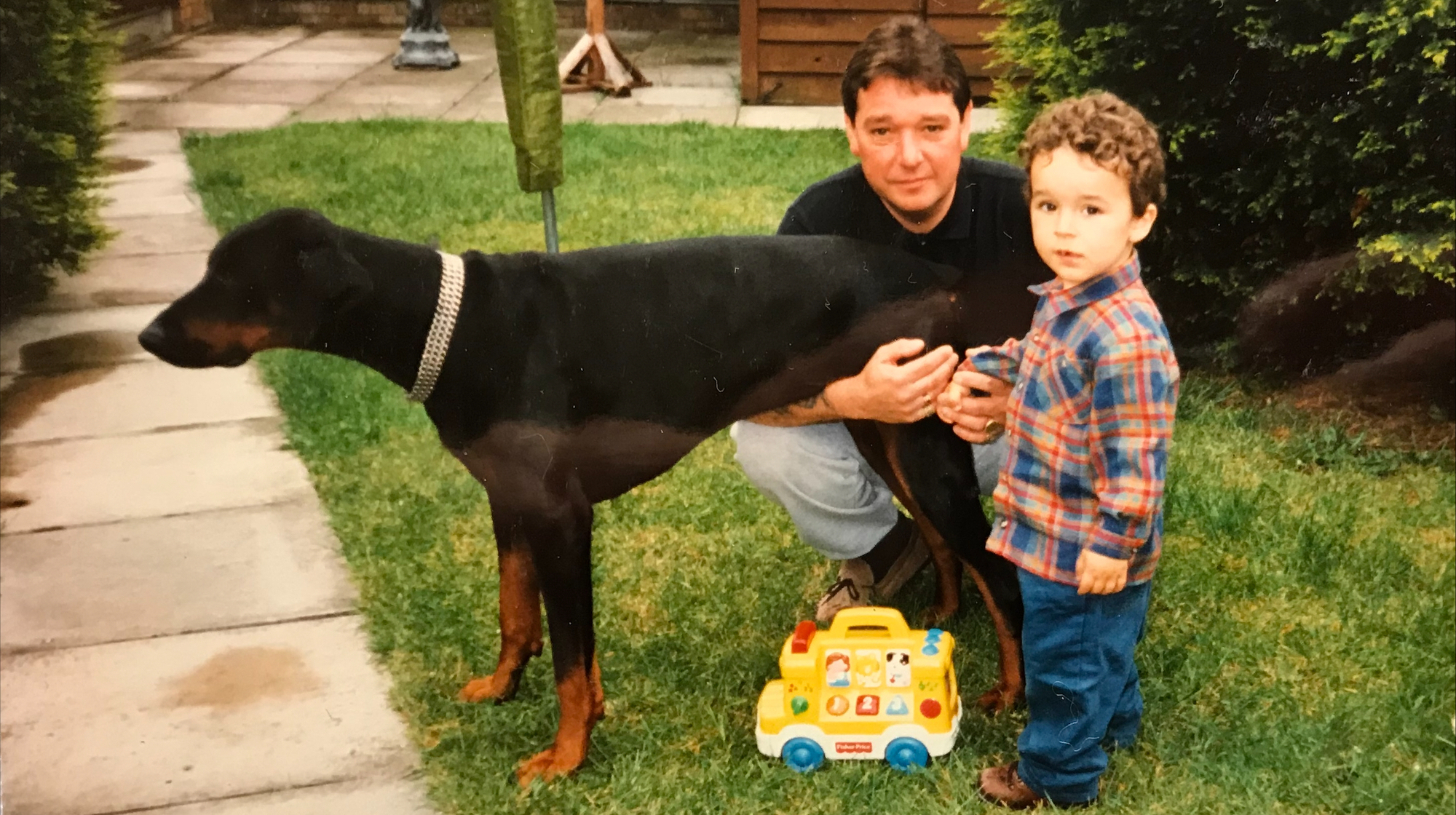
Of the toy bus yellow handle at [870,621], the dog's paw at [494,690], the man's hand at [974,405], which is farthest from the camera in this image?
the dog's paw at [494,690]

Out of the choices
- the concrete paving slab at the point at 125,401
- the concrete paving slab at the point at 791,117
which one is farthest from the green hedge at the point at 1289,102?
the concrete paving slab at the point at 125,401

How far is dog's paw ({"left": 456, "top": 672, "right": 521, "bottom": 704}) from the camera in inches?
96.3

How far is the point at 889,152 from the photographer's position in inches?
81.7

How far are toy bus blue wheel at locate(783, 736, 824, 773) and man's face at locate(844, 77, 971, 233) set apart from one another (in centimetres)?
97

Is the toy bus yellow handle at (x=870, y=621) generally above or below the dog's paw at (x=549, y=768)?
above

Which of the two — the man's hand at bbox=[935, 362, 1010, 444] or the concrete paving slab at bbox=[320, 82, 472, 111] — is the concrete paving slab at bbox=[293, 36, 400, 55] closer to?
the concrete paving slab at bbox=[320, 82, 472, 111]

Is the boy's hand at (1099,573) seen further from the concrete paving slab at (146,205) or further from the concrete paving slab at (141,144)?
the concrete paving slab at (141,144)

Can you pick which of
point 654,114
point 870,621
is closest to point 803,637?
point 870,621

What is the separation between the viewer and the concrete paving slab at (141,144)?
9.00 feet

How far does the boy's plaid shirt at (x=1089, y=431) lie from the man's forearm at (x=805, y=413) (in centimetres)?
34

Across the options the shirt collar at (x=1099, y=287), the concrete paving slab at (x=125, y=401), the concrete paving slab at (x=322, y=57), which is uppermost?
the concrete paving slab at (x=322, y=57)

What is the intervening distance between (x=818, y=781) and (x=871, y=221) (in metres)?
1.01

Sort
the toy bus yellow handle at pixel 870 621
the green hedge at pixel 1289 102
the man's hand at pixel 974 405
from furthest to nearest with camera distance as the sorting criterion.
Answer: the green hedge at pixel 1289 102, the toy bus yellow handle at pixel 870 621, the man's hand at pixel 974 405

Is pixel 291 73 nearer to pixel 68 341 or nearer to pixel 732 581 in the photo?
pixel 68 341
